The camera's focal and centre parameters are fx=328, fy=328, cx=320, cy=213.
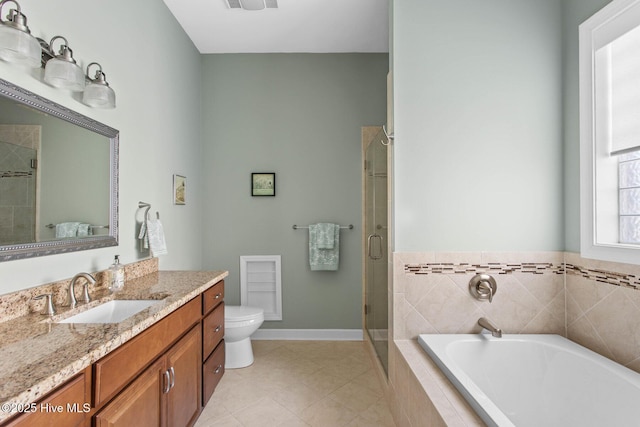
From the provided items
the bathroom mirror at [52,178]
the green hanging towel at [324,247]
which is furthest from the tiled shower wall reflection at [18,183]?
the green hanging towel at [324,247]

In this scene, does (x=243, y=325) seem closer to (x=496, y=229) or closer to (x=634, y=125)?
(x=496, y=229)

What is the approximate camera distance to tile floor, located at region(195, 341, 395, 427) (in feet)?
6.31

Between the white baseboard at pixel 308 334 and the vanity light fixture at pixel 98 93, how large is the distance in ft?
7.67

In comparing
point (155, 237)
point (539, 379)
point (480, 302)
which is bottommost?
point (539, 379)

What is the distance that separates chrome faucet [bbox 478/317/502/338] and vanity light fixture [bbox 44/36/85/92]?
2.37 metres

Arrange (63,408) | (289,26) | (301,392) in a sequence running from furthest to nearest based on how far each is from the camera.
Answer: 1. (289,26)
2. (301,392)
3. (63,408)

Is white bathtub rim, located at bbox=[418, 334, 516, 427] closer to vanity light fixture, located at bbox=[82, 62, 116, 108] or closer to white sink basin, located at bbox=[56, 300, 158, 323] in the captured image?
white sink basin, located at bbox=[56, 300, 158, 323]

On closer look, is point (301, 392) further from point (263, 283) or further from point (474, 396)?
point (474, 396)

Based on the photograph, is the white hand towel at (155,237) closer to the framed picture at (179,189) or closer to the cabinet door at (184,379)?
the framed picture at (179,189)

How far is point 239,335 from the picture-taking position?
2.51m

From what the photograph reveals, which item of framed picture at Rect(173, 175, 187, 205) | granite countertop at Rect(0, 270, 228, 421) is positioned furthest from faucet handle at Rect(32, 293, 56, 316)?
framed picture at Rect(173, 175, 187, 205)

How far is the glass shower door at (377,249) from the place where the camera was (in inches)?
88.1

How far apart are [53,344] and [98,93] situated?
1.20 m

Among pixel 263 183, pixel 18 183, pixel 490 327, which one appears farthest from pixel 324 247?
pixel 18 183
